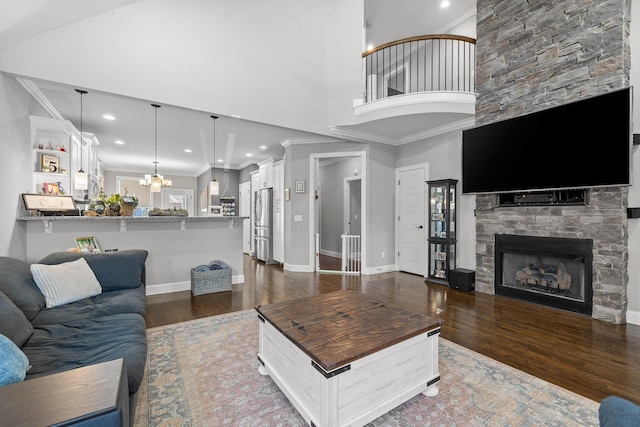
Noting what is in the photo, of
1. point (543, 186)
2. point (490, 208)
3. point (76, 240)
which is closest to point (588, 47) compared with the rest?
point (543, 186)

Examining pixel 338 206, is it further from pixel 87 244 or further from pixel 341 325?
pixel 341 325

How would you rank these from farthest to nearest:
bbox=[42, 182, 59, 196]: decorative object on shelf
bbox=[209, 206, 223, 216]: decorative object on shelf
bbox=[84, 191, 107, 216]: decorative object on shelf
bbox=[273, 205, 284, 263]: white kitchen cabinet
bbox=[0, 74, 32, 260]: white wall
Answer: bbox=[209, 206, 223, 216]: decorative object on shelf < bbox=[273, 205, 284, 263]: white kitchen cabinet < bbox=[42, 182, 59, 196]: decorative object on shelf < bbox=[84, 191, 107, 216]: decorative object on shelf < bbox=[0, 74, 32, 260]: white wall

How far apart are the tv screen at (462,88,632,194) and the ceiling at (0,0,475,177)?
3.13 ft

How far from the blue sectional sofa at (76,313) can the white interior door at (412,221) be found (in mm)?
4396

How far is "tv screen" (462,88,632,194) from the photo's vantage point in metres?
2.97

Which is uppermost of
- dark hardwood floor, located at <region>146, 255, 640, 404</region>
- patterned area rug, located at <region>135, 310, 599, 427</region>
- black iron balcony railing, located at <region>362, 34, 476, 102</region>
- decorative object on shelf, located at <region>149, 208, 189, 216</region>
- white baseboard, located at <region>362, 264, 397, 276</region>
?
black iron balcony railing, located at <region>362, 34, 476, 102</region>

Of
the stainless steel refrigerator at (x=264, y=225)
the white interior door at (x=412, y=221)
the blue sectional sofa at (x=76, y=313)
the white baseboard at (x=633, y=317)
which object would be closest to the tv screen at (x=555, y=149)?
the white interior door at (x=412, y=221)

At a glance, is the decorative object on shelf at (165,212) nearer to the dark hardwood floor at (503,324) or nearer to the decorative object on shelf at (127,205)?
the decorative object on shelf at (127,205)

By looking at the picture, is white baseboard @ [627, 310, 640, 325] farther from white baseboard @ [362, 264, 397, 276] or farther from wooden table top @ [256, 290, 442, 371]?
white baseboard @ [362, 264, 397, 276]

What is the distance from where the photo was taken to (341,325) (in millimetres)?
1816

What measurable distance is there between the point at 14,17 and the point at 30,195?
5.87 feet

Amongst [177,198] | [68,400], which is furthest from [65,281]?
[177,198]

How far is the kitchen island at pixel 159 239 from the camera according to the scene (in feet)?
11.1

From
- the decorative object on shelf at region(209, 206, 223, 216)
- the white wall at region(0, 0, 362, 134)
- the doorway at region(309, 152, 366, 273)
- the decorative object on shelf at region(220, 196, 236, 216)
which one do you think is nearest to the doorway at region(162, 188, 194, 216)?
the decorative object on shelf at region(209, 206, 223, 216)
